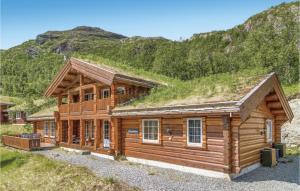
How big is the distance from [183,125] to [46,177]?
25.6 ft

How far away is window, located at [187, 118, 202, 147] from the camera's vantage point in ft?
49.9

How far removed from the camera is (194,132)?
15484 millimetres

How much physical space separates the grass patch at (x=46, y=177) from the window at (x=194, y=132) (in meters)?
4.18

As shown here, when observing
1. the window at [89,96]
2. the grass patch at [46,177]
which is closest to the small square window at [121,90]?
the window at [89,96]

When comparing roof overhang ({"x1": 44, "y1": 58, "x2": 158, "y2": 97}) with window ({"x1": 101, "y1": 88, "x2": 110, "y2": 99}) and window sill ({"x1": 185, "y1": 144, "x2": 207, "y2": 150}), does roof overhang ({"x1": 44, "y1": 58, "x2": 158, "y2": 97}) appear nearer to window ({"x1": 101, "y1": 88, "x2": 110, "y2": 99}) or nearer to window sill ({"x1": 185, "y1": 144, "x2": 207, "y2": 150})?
window ({"x1": 101, "y1": 88, "x2": 110, "y2": 99})

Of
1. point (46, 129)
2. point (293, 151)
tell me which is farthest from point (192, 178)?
point (46, 129)

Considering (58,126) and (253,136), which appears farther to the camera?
(58,126)

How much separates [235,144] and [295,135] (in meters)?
11.9

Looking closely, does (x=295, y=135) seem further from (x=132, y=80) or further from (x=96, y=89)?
(x=96, y=89)

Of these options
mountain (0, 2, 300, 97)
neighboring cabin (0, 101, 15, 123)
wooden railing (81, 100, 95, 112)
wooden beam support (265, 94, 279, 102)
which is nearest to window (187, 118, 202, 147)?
wooden beam support (265, 94, 279, 102)

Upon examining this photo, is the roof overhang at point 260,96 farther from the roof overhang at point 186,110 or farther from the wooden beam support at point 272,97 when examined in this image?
the roof overhang at point 186,110

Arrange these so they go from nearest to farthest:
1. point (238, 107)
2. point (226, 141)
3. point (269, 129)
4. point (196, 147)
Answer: point (238, 107), point (226, 141), point (196, 147), point (269, 129)

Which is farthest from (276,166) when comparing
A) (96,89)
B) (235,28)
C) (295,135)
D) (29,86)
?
(235,28)

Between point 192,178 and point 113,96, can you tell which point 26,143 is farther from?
point 192,178
